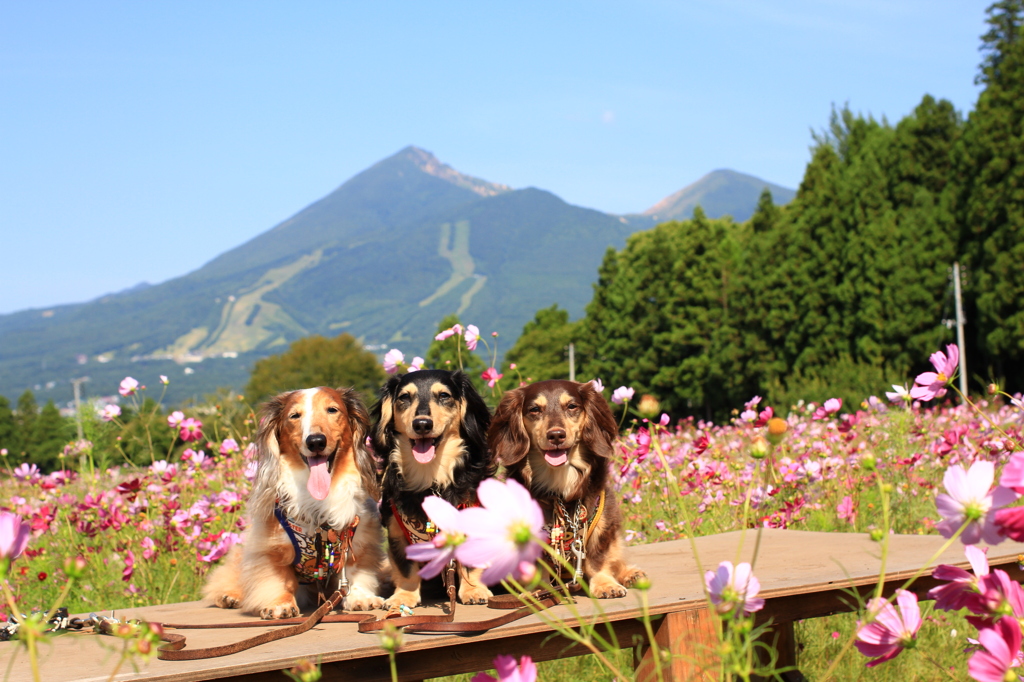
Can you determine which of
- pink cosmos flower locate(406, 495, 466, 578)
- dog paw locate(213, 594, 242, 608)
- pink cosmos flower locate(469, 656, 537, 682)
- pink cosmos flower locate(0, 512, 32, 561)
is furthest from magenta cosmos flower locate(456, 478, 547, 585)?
dog paw locate(213, 594, 242, 608)

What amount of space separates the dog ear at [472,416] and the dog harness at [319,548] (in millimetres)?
562

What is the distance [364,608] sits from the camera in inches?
132

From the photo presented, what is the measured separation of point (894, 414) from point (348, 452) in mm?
6438

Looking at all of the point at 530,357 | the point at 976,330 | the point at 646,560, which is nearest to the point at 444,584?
the point at 646,560

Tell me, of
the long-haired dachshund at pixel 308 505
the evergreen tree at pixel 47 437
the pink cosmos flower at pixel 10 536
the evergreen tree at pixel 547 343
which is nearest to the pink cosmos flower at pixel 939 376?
the pink cosmos flower at pixel 10 536

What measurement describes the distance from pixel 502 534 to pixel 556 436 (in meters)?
2.03

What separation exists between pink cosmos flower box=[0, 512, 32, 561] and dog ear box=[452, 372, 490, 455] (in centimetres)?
215

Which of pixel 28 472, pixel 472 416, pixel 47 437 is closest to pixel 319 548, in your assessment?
pixel 472 416

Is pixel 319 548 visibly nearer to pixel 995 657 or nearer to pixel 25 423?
pixel 995 657

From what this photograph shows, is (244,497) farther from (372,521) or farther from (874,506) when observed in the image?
(874,506)

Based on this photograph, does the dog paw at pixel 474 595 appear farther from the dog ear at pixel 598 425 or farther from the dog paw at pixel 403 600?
the dog ear at pixel 598 425

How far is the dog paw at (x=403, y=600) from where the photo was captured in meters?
3.24

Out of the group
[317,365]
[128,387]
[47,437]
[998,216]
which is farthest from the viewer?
[317,365]

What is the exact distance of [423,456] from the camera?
10.6 feet
